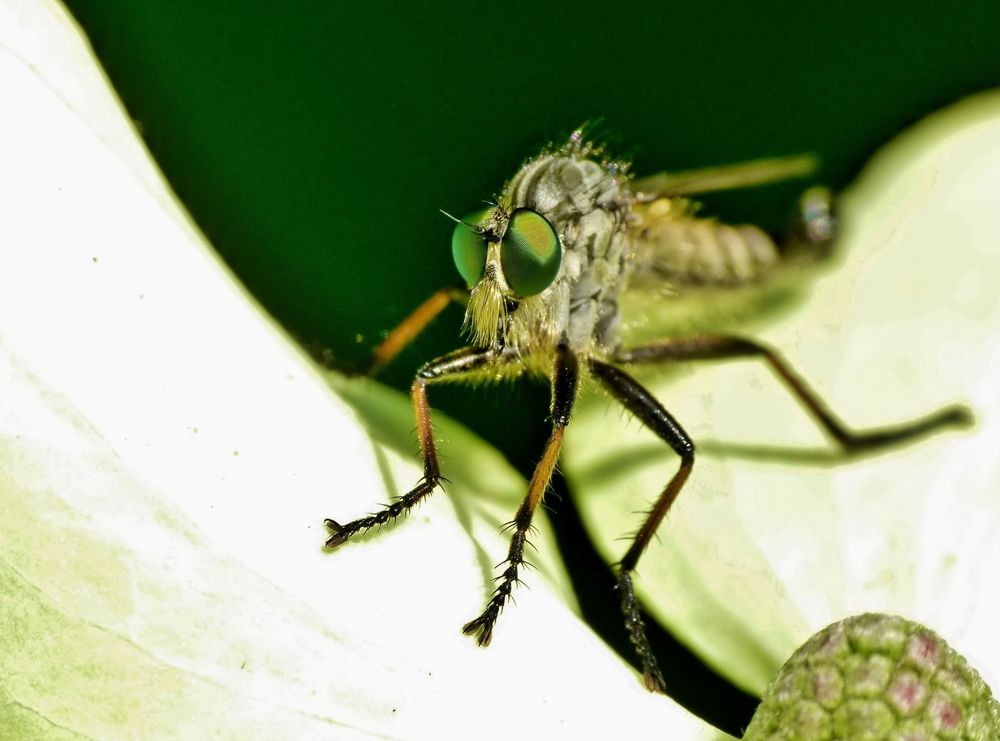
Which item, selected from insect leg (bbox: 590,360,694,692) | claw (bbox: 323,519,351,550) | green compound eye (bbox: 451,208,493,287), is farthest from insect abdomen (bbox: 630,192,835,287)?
claw (bbox: 323,519,351,550)

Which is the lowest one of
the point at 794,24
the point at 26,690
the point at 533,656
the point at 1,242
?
the point at 533,656

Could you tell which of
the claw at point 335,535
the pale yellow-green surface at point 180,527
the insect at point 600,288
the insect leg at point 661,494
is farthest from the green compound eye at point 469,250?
the claw at point 335,535

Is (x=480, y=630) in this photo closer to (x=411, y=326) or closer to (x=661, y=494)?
(x=661, y=494)

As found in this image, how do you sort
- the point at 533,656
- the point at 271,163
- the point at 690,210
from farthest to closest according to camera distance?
the point at 690,210 < the point at 271,163 < the point at 533,656

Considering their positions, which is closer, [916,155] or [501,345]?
[501,345]

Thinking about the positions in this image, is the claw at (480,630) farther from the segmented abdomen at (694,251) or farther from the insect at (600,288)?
the segmented abdomen at (694,251)

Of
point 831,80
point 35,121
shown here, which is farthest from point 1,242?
point 831,80

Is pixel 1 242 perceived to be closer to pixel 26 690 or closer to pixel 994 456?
pixel 26 690
